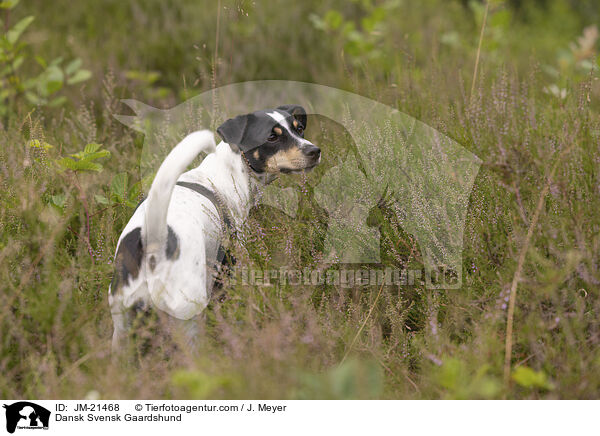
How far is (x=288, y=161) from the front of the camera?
2.70 m

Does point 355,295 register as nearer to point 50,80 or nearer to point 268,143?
point 268,143

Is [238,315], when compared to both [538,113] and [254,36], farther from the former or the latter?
[254,36]

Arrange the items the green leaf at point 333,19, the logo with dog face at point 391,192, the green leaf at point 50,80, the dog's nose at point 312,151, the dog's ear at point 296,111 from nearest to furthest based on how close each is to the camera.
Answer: the logo with dog face at point 391,192 → the dog's nose at point 312,151 → the dog's ear at point 296,111 → the green leaf at point 50,80 → the green leaf at point 333,19

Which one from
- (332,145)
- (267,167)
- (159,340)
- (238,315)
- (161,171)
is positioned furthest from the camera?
(332,145)

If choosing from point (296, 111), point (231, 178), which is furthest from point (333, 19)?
point (231, 178)

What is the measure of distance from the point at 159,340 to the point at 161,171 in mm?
650

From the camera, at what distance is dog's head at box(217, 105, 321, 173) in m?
A: 2.68

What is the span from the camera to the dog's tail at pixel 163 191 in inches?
77.3

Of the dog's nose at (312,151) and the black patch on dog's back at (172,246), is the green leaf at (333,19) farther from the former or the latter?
the black patch on dog's back at (172,246)

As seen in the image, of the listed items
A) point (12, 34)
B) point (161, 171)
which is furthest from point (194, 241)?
point (12, 34)

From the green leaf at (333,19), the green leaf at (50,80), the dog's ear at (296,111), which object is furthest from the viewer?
the green leaf at (333,19)

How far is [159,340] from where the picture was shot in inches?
83.0
